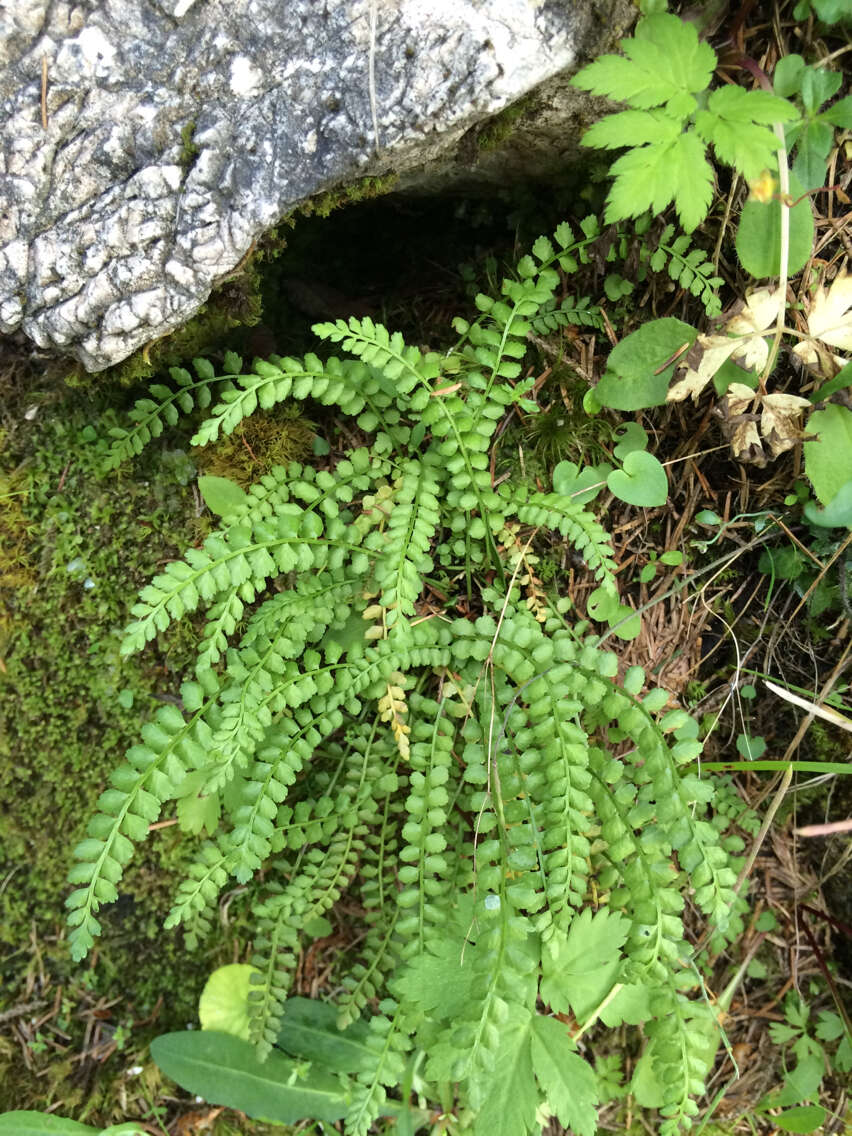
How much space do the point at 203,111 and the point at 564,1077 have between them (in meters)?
2.64

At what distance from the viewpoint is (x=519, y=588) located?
2.45 metres

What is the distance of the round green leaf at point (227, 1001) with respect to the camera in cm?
260

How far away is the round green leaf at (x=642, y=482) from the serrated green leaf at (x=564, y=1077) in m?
1.48

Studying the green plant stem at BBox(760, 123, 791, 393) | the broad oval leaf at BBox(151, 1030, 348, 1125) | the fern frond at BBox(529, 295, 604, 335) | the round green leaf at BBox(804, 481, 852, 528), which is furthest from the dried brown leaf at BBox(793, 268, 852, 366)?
the broad oval leaf at BBox(151, 1030, 348, 1125)

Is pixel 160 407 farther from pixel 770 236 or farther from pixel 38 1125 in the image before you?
pixel 38 1125

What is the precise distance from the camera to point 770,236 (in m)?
2.14

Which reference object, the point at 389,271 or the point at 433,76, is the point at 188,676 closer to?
the point at 389,271

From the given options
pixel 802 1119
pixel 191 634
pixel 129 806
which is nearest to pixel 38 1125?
pixel 129 806

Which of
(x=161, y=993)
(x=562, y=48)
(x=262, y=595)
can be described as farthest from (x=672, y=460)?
(x=161, y=993)

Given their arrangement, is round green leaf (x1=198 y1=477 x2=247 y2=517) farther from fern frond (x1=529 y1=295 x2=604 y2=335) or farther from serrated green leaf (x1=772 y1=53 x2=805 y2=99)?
serrated green leaf (x1=772 y1=53 x2=805 y2=99)

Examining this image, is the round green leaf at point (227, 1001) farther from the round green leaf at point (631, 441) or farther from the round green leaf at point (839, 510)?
the round green leaf at point (839, 510)

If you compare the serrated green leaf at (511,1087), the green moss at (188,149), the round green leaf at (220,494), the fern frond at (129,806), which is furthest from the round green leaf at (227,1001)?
the green moss at (188,149)

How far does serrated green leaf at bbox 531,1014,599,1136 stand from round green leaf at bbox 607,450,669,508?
1.48 metres

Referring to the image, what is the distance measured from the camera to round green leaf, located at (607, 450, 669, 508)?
7.65 feet
